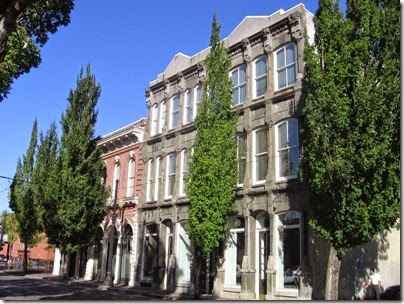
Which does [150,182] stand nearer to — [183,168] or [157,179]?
[157,179]

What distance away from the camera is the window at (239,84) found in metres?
22.2

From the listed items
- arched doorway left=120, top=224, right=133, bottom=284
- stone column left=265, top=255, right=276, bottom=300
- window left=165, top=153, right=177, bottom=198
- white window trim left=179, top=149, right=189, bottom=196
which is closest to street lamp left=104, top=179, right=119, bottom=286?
arched doorway left=120, top=224, right=133, bottom=284

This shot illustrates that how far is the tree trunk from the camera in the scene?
13.9 metres

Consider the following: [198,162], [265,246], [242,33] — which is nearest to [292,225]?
[265,246]

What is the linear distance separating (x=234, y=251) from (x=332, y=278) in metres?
7.24

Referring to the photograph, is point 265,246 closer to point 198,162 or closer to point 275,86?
point 198,162

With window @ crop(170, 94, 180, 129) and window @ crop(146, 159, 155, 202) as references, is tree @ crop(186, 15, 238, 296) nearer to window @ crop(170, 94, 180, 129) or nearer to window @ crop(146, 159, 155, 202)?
window @ crop(170, 94, 180, 129)

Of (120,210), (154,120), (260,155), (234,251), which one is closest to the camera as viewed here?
(260,155)

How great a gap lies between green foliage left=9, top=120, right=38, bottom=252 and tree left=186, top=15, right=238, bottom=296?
693 inches

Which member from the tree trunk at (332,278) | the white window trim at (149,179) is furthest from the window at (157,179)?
the tree trunk at (332,278)

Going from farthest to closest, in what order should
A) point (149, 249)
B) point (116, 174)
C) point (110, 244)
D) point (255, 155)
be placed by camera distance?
point (116, 174), point (110, 244), point (149, 249), point (255, 155)

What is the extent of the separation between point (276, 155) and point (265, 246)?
152 inches

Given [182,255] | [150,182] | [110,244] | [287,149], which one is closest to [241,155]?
[287,149]

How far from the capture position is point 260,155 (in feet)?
66.7
